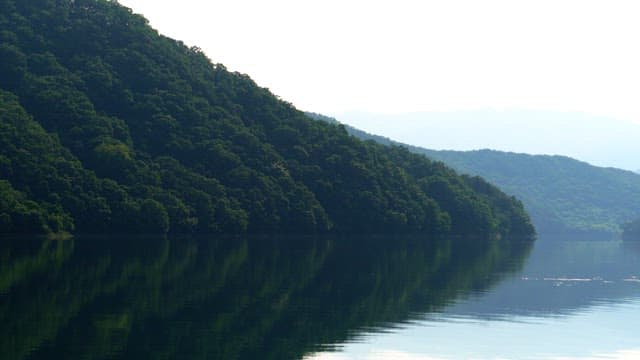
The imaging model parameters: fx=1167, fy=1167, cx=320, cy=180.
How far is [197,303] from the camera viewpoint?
62781 millimetres

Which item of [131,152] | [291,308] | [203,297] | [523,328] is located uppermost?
[131,152]

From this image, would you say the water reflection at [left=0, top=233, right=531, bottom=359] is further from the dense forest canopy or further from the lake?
the dense forest canopy

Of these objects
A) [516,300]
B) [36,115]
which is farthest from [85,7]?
[516,300]

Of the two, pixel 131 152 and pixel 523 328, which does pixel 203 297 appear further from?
pixel 131 152

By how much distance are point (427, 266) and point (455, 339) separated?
52.9 m

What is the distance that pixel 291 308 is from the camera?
63.9 meters

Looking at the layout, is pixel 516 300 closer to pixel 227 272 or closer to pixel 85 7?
pixel 227 272

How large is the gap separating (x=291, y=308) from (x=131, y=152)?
10675 cm

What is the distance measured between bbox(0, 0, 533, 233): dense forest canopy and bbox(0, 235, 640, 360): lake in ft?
106

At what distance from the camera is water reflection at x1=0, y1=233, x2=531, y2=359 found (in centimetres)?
4784

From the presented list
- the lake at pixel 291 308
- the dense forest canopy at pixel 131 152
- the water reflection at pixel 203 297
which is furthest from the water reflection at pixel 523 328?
the dense forest canopy at pixel 131 152

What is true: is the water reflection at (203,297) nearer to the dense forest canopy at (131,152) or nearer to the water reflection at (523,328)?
the water reflection at (523,328)

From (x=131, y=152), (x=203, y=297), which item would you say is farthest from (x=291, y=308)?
(x=131, y=152)

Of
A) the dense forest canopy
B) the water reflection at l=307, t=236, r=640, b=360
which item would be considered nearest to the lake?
the water reflection at l=307, t=236, r=640, b=360
